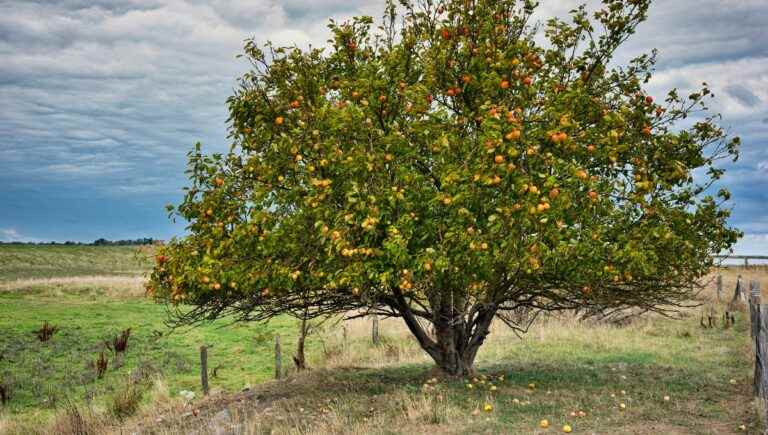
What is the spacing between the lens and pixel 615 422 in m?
11.2

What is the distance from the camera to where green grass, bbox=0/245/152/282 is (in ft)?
292

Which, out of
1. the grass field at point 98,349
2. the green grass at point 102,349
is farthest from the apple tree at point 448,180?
the green grass at point 102,349

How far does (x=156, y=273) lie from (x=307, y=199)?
13.8ft

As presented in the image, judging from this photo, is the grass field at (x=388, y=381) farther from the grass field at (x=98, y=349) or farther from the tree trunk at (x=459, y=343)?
the tree trunk at (x=459, y=343)

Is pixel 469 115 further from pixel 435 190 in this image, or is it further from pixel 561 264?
pixel 561 264

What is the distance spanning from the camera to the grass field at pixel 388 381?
455 inches

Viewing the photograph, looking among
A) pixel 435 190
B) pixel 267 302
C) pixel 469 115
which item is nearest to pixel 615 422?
pixel 435 190

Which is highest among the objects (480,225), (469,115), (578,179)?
(469,115)

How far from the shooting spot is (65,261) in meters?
104

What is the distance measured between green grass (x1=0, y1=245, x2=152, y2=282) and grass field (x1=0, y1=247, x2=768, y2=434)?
58.6 metres

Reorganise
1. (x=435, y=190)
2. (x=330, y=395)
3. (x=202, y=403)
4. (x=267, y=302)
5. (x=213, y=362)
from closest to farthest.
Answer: (x=435, y=190)
(x=267, y=302)
(x=330, y=395)
(x=202, y=403)
(x=213, y=362)

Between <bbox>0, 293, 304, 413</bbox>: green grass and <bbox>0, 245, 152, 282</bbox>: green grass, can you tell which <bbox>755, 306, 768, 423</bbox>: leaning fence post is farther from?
<bbox>0, 245, 152, 282</bbox>: green grass

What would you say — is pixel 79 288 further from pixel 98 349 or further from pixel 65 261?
pixel 65 261

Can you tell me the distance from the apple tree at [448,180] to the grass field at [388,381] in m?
2.02
